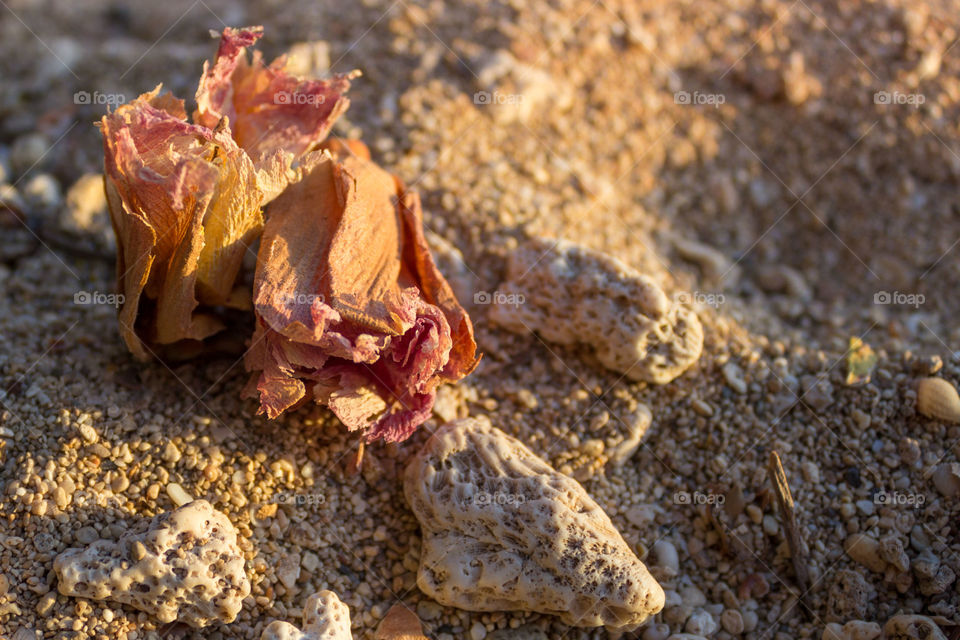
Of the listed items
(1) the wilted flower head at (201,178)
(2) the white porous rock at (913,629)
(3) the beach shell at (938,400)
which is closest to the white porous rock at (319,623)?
(1) the wilted flower head at (201,178)

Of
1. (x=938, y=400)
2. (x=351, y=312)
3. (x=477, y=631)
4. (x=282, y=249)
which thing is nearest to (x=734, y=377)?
(x=938, y=400)

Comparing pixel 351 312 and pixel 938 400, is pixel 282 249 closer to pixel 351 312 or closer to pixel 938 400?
pixel 351 312

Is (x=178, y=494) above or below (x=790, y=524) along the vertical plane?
below

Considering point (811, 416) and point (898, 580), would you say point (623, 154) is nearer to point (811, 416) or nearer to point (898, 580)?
point (811, 416)

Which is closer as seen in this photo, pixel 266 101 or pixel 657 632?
pixel 657 632

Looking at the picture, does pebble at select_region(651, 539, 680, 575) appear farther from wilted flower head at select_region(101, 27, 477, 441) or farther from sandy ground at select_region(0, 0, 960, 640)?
wilted flower head at select_region(101, 27, 477, 441)

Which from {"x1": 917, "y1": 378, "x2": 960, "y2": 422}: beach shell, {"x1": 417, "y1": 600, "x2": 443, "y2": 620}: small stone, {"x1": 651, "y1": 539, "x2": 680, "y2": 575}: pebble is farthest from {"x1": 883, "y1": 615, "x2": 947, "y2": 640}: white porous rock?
{"x1": 417, "y1": 600, "x2": 443, "y2": 620}: small stone
